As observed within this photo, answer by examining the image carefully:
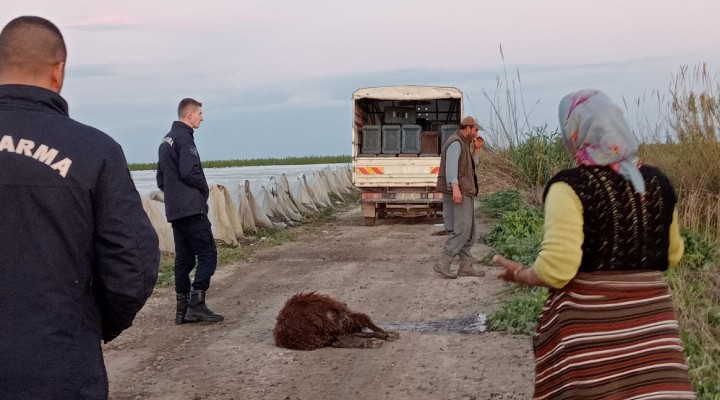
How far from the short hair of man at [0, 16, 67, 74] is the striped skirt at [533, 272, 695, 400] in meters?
2.00

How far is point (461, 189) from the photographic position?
11789 mm

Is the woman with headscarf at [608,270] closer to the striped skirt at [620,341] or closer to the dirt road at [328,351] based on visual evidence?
the striped skirt at [620,341]

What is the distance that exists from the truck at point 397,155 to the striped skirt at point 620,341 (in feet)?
49.8

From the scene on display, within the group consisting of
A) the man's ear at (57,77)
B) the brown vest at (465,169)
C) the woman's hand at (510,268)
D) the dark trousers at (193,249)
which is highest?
the man's ear at (57,77)

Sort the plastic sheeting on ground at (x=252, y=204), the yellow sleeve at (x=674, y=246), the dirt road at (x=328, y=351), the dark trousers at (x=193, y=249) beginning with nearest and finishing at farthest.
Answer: the yellow sleeve at (x=674, y=246) → the dirt road at (x=328, y=351) → the dark trousers at (x=193, y=249) → the plastic sheeting on ground at (x=252, y=204)

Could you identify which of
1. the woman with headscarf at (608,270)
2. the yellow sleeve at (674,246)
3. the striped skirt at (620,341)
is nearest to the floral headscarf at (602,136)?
the woman with headscarf at (608,270)

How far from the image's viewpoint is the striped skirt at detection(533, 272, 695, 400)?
11.5ft

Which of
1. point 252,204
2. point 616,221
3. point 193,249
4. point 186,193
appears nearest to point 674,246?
point 616,221

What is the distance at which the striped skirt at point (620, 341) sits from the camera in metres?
3.51

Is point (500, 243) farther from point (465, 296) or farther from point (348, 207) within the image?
point (348, 207)

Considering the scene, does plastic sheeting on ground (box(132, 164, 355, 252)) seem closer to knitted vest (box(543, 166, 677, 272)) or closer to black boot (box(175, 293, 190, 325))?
black boot (box(175, 293, 190, 325))

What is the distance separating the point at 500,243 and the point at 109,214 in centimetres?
1177

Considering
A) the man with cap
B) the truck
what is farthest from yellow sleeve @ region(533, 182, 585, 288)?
the truck

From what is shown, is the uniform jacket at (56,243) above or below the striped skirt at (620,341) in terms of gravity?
above
